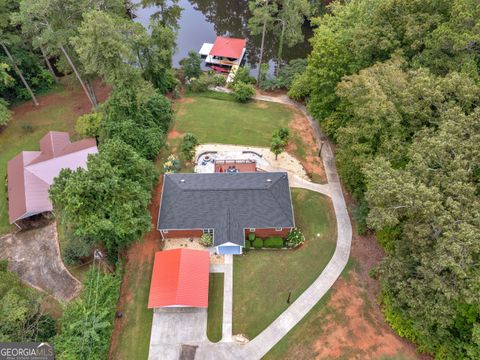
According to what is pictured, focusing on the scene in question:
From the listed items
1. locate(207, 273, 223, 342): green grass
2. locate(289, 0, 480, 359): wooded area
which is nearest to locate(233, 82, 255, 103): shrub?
locate(289, 0, 480, 359): wooded area

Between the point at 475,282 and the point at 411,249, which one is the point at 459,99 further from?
the point at 475,282

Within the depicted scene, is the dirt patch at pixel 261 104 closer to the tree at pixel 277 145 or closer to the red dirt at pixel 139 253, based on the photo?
the tree at pixel 277 145

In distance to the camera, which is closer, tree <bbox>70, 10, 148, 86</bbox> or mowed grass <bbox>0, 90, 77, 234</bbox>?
tree <bbox>70, 10, 148, 86</bbox>

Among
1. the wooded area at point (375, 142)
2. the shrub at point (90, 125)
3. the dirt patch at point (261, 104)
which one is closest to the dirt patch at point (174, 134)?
the wooded area at point (375, 142)

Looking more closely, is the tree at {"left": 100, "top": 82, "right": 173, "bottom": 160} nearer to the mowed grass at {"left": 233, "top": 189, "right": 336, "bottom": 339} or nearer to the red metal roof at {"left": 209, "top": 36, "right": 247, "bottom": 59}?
the mowed grass at {"left": 233, "top": 189, "right": 336, "bottom": 339}

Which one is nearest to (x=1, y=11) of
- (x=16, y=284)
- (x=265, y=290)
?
(x=16, y=284)

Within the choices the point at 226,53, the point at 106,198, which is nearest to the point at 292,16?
the point at 226,53
